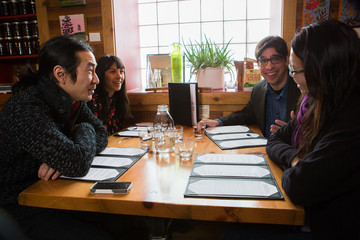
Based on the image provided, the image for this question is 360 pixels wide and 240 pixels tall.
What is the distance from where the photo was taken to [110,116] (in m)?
2.23

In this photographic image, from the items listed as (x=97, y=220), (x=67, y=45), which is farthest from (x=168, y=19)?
(x=97, y=220)

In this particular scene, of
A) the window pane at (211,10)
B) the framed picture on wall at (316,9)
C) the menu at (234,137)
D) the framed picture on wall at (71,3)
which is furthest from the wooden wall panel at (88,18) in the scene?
the framed picture on wall at (316,9)

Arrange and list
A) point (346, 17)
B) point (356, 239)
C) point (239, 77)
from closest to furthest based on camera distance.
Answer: point (356, 239) → point (346, 17) → point (239, 77)

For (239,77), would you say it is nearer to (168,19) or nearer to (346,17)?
(346,17)

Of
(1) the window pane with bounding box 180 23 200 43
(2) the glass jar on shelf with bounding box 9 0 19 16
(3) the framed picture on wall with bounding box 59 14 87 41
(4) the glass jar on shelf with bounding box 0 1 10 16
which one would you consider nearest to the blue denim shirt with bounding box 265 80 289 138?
(1) the window pane with bounding box 180 23 200 43

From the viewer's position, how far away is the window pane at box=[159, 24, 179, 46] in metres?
2.86

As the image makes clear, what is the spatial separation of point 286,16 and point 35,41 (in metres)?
2.61

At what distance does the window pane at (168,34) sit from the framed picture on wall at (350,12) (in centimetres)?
150

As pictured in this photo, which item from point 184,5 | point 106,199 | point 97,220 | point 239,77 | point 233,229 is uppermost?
point 184,5

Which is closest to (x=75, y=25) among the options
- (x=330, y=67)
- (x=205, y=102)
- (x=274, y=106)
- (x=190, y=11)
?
(x=190, y=11)

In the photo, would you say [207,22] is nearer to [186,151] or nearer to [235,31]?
[235,31]

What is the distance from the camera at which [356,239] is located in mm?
822

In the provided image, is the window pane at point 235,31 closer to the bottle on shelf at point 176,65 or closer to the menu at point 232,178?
the bottle on shelf at point 176,65

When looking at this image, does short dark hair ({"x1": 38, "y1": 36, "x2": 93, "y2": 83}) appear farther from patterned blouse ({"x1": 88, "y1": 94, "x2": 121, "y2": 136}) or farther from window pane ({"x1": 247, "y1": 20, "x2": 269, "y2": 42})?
window pane ({"x1": 247, "y1": 20, "x2": 269, "y2": 42})
